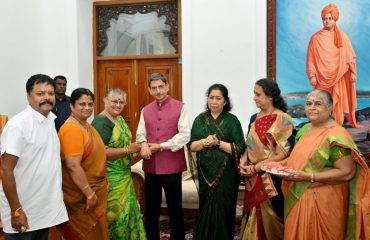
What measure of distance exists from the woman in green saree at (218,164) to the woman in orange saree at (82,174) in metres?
0.76

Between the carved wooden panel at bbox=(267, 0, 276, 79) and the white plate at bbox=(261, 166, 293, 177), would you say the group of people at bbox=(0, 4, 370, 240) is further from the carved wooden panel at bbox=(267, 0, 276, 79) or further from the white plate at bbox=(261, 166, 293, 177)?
the carved wooden panel at bbox=(267, 0, 276, 79)

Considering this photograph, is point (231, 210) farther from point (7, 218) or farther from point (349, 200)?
point (7, 218)

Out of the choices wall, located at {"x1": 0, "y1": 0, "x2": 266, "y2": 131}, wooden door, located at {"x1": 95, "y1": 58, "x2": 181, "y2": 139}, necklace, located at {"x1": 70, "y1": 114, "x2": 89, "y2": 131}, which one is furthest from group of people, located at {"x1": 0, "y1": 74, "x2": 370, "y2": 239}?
wooden door, located at {"x1": 95, "y1": 58, "x2": 181, "y2": 139}

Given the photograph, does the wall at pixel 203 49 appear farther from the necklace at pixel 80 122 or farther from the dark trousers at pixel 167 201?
the necklace at pixel 80 122

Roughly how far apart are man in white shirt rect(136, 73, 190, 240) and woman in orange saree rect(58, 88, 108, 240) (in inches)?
19.2

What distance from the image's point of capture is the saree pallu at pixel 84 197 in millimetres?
2342

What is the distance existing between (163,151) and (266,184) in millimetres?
781

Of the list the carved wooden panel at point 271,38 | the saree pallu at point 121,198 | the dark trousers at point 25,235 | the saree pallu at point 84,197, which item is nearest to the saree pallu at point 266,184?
the saree pallu at point 121,198

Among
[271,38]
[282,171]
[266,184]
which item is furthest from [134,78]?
[282,171]

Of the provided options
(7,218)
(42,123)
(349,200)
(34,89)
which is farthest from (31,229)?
(349,200)

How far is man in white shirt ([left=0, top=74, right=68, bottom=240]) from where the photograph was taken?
1.88m

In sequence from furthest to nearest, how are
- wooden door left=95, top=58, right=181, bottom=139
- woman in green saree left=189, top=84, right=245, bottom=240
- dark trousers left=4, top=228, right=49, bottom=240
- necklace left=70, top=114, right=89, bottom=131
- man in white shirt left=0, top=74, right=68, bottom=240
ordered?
wooden door left=95, top=58, right=181, bottom=139
woman in green saree left=189, top=84, right=245, bottom=240
necklace left=70, top=114, right=89, bottom=131
dark trousers left=4, top=228, right=49, bottom=240
man in white shirt left=0, top=74, right=68, bottom=240

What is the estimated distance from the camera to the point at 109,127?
2760mm

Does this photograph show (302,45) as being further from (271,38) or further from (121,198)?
(121,198)
